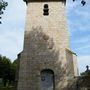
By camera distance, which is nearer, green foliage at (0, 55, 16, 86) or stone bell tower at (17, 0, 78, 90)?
stone bell tower at (17, 0, 78, 90)

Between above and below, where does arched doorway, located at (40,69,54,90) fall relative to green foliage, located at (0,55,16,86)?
below

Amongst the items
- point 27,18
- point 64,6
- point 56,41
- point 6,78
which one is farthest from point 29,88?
point 6,78

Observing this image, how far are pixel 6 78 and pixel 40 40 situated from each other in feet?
102

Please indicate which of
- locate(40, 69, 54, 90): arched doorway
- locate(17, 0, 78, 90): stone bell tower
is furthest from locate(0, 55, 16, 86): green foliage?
locate(40, 69, 54, 90): arched doorway

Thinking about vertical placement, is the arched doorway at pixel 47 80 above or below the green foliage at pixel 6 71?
below

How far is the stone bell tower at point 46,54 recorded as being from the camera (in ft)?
62.8

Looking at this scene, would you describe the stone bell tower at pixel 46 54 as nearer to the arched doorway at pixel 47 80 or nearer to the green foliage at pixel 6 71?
the arched doorway at pixel 47 80

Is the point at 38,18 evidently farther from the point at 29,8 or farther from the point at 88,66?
the point at 88,66

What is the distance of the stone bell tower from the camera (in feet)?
62.8

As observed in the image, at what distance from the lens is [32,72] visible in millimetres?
19328

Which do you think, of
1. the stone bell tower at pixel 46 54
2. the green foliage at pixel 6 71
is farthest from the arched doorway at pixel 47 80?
the green foliage at pixel 6 71

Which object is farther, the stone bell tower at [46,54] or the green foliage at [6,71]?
the green foliage at [6,71]

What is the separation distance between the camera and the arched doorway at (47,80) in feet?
63.0

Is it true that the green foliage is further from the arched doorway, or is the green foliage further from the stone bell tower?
the arched doorway
